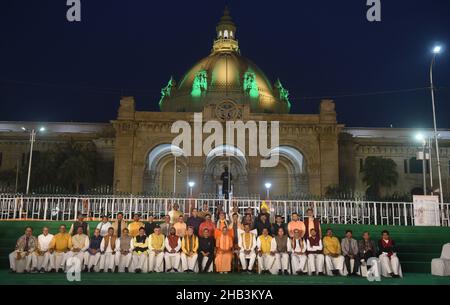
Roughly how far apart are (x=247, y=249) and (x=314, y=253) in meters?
1.69

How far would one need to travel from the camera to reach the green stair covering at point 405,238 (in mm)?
12289

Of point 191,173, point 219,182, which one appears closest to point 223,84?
point 219,182

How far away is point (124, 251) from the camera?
38.7 ft

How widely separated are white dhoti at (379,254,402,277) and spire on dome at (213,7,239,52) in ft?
138

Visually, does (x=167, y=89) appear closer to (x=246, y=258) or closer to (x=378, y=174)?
(x=378, y=174)

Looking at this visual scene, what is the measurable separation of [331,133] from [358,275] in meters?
25.4

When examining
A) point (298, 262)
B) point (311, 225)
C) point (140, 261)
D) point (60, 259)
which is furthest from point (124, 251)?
point (311, 225)

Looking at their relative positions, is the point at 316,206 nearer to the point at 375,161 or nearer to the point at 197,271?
the point at 197,271

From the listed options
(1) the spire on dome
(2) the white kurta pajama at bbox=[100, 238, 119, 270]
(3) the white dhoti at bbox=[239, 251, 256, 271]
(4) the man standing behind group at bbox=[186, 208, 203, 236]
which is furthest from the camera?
(1) the spire on dome

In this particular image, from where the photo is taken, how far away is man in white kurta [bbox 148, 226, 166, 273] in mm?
11664

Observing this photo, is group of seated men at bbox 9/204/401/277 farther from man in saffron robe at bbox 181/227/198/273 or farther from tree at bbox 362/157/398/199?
tree at bbox 362/157/398/199

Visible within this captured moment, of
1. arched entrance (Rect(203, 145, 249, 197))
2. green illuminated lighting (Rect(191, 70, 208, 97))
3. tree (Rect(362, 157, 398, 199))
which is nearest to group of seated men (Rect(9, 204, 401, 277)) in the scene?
arched entrance (Rect(203, 145, 249, 197))
